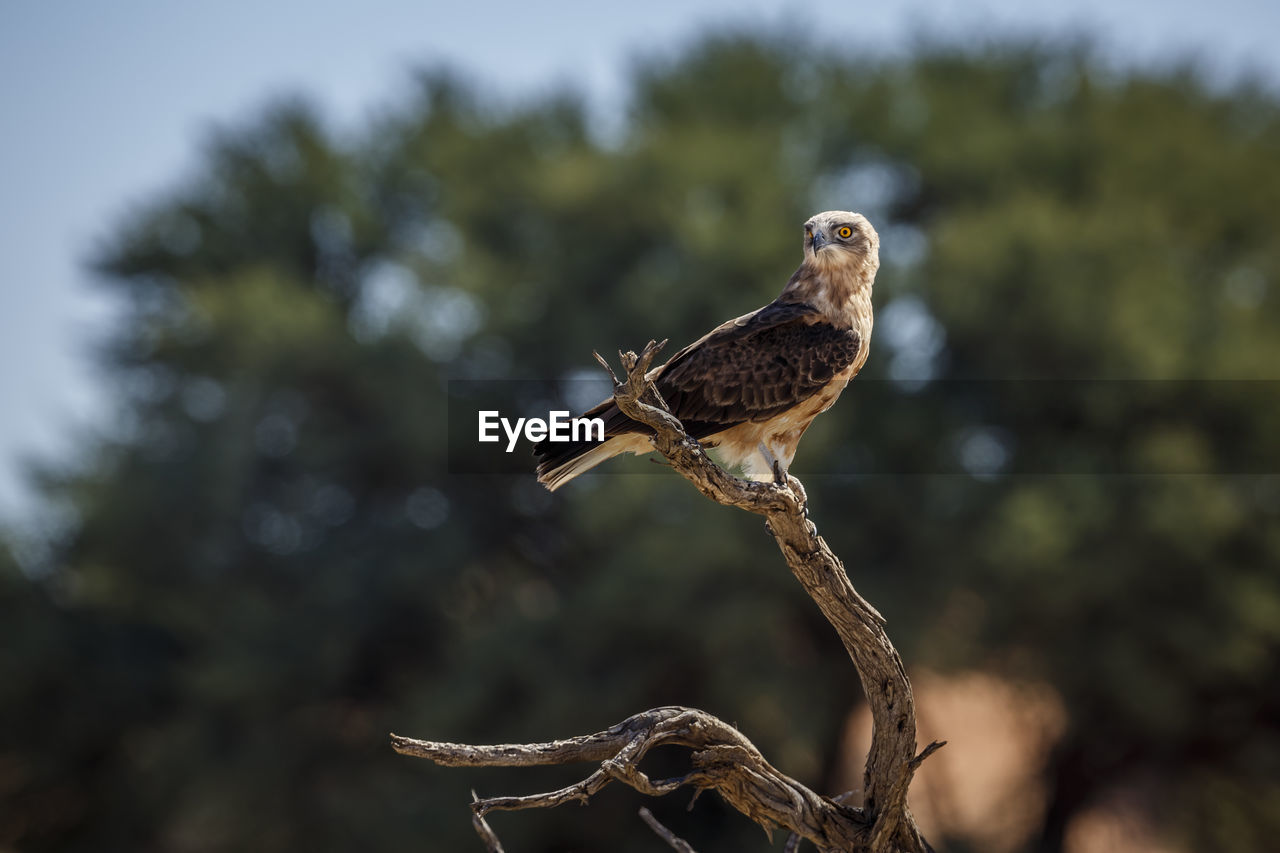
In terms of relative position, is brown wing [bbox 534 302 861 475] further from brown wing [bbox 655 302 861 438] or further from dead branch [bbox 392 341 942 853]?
dead branch [bbox 392 341 942 853]

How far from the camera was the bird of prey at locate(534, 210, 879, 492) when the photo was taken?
5.42 meters

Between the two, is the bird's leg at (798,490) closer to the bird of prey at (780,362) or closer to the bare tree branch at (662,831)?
the bird of prey at (780,362)

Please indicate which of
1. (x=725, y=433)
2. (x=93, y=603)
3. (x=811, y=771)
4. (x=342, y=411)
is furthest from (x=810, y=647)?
(x=725, y=433)

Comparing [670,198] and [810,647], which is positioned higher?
[670,198]

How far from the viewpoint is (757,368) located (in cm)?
546

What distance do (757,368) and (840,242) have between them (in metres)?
0.72

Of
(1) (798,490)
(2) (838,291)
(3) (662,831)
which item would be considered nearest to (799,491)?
(1) (798,490)

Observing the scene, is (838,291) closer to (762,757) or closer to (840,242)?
(840,242)

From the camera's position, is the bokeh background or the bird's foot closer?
the bird's foot

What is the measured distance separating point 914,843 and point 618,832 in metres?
15.1

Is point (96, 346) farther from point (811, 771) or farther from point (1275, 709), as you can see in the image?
point (1275, 709)

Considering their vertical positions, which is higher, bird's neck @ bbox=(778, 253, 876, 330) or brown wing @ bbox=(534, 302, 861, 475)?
bird's neck @ bbox=(778, 253, 876, 330)

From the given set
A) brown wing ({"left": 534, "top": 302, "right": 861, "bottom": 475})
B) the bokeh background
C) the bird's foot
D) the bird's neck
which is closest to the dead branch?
the bird's foot

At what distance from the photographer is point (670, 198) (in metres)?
21.1
